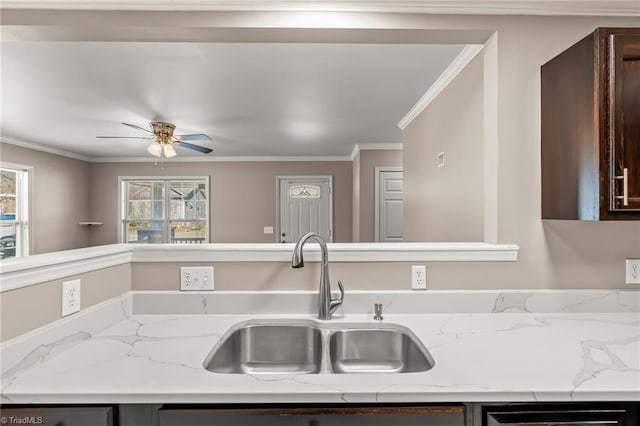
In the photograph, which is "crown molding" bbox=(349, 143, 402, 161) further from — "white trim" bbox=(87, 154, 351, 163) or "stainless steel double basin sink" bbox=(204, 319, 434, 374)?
"stainless steel double basin sink" bbox=(204, 319, 434, 374)

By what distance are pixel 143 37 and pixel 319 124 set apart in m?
2.83

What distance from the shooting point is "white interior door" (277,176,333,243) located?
679 cm

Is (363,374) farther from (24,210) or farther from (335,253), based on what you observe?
(24,210)

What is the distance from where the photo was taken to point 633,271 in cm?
163

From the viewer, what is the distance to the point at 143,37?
164cm

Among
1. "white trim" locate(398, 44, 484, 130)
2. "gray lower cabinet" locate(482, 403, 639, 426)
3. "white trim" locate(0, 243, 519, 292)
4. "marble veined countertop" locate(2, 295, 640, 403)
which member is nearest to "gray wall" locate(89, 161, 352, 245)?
"white trim" locate(398, 44, 484, 130)

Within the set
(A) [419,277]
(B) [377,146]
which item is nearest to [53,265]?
(A) [419,277]

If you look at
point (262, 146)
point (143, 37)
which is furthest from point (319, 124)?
point (143, 37)

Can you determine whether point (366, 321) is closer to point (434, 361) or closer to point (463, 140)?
point (434, 361)

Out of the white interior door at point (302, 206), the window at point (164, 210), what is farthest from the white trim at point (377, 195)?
the window at point (164, 210)

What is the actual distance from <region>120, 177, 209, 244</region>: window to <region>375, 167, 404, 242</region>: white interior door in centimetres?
338

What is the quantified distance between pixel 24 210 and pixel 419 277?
6.05 meters

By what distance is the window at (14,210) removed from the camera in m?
5.02

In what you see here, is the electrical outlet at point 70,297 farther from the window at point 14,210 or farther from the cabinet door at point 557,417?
the window at point 14,210
